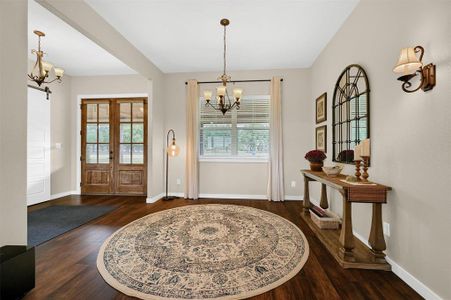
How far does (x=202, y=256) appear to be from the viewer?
2.11 m

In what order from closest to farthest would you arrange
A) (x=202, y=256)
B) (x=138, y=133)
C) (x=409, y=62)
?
(x=409, y=62) → (x=202, y=256) → (x=138, y=133)

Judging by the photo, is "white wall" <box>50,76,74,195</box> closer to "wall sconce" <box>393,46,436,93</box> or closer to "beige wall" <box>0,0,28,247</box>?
"beige wall" <box>0,0,28,247</box>

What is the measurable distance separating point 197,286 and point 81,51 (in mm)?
4443

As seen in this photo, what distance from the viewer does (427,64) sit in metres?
1.56

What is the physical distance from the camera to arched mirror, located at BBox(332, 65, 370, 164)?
2385 millimetres

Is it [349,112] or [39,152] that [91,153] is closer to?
[39,152]

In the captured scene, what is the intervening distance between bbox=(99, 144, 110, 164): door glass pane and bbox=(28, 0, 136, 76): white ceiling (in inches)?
71.0

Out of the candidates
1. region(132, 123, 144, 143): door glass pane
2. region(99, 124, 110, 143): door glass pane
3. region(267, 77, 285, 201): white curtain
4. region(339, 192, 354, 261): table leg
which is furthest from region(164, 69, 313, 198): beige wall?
region(339, 192, 354, 261): table leg

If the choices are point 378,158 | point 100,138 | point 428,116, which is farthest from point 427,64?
point 100,138

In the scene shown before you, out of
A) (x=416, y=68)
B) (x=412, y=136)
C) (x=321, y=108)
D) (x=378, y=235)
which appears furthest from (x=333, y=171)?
(x=321, y=108)

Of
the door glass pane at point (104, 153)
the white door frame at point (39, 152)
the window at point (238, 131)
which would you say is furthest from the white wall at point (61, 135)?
the window at point (238, 131)

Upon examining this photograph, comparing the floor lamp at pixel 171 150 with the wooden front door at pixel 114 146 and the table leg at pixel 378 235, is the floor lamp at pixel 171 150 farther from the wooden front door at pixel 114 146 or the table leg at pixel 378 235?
the table leg at pixel 378 235

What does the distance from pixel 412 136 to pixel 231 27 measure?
103 inches

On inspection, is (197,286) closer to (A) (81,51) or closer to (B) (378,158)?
(B) (378,158)
